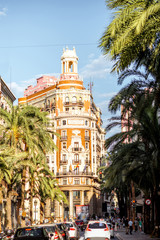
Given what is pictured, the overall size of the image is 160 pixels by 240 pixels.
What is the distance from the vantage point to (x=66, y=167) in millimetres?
100750

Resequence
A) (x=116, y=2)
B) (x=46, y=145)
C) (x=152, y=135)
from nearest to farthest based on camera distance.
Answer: (x=116, y=2) → (x=152, y=135) → (x=46, y=145)

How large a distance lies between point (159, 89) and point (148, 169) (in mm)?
12093

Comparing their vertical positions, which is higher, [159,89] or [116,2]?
[116,2]

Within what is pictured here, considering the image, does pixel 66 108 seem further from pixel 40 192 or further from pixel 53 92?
pixel 40 192

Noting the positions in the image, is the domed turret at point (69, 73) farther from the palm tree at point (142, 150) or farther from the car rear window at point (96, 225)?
the car rear window at point (96, 225)

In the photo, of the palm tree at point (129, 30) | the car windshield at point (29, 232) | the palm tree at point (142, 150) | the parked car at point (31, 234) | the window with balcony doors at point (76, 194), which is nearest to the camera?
the palm tree at point (129, 30)

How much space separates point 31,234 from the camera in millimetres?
17969

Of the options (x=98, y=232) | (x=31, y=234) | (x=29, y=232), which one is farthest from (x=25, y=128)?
(x=31, y=234)

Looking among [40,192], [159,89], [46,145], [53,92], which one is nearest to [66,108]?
[53,92]

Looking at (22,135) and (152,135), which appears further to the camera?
(22,135)

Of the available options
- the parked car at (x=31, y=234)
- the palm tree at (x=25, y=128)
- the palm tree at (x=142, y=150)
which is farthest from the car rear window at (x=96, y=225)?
the palm tree at (x=25, y=128)

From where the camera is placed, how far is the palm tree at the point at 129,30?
16125 millimetres

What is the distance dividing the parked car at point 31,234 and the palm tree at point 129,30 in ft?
24.9

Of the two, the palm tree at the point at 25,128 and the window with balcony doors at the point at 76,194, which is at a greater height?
the palm tree at the point at 25,128
